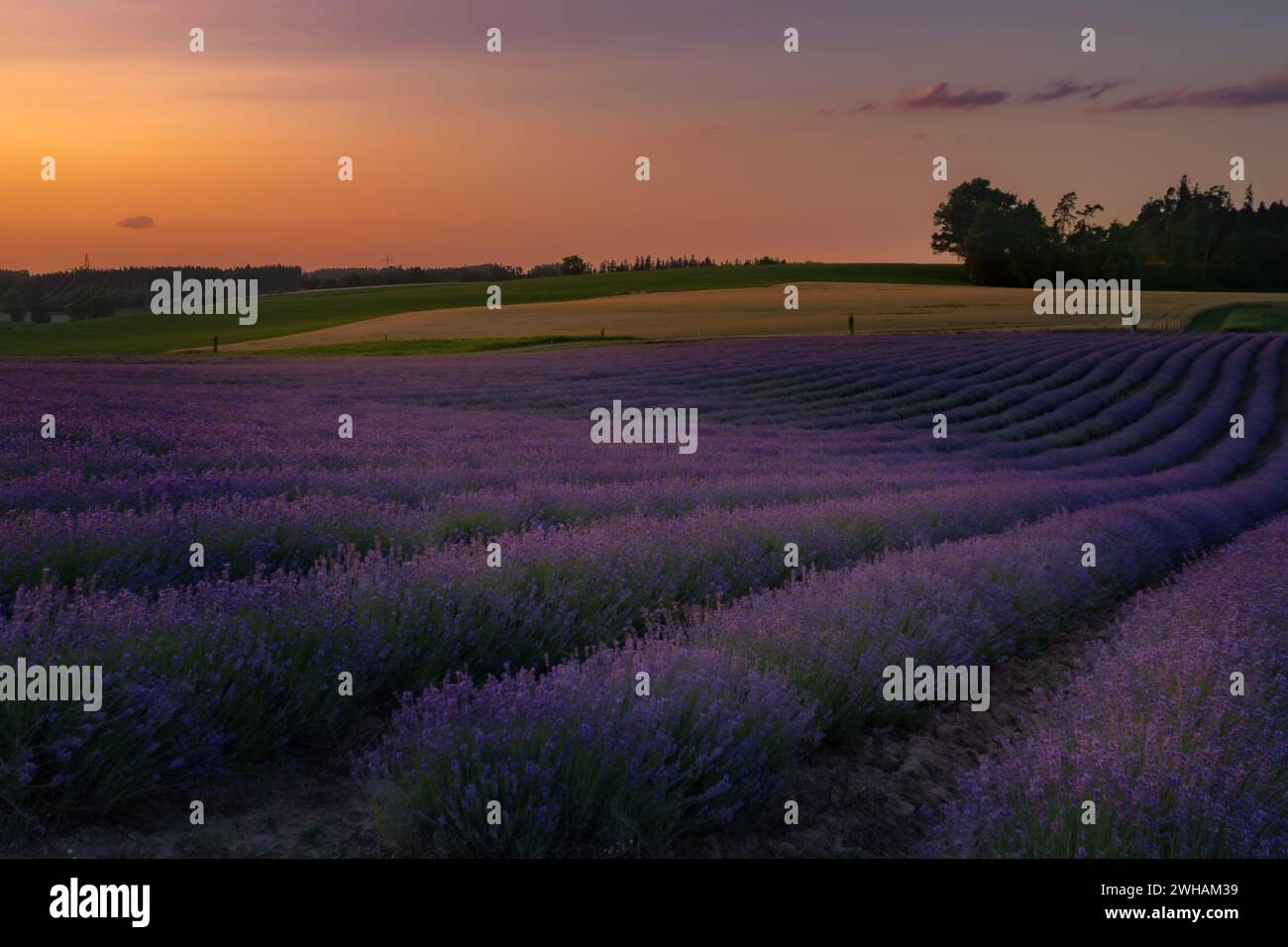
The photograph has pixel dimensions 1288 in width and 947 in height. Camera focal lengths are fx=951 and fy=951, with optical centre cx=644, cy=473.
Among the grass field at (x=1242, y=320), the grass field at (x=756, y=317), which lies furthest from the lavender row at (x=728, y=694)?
the grass field at (x=1242, y=320)

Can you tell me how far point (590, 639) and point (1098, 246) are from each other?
8636 cm

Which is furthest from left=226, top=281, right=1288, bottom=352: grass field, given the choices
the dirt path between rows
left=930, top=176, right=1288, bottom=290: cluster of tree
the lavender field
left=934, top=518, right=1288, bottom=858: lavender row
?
the dirt path between rows

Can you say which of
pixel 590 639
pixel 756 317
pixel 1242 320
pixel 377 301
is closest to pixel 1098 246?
pixel 1242 320

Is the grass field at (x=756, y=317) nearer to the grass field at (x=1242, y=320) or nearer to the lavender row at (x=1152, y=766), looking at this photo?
the grass field at (x=1242, y=320)

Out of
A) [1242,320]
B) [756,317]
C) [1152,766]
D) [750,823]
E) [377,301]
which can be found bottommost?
[750,823]

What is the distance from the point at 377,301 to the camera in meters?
82.3

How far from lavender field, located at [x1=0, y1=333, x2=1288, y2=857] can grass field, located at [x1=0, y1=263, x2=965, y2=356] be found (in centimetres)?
4325

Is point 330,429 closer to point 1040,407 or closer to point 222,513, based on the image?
point 222,513

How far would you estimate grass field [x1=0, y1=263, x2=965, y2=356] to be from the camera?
58.9m

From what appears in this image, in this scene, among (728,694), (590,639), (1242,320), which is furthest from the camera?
(1242,320)

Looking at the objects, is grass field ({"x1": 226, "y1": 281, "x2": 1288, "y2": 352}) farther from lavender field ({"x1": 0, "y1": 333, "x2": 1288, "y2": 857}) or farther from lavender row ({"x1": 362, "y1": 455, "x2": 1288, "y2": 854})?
lavender row ({"x1": 362, "y1": 455, "x2": 1288, "y2": 854})

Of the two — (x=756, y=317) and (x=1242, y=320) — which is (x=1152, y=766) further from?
(x=1242, y=320)

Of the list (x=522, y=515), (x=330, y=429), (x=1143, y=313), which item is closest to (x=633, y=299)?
(x=1143, y=313)
